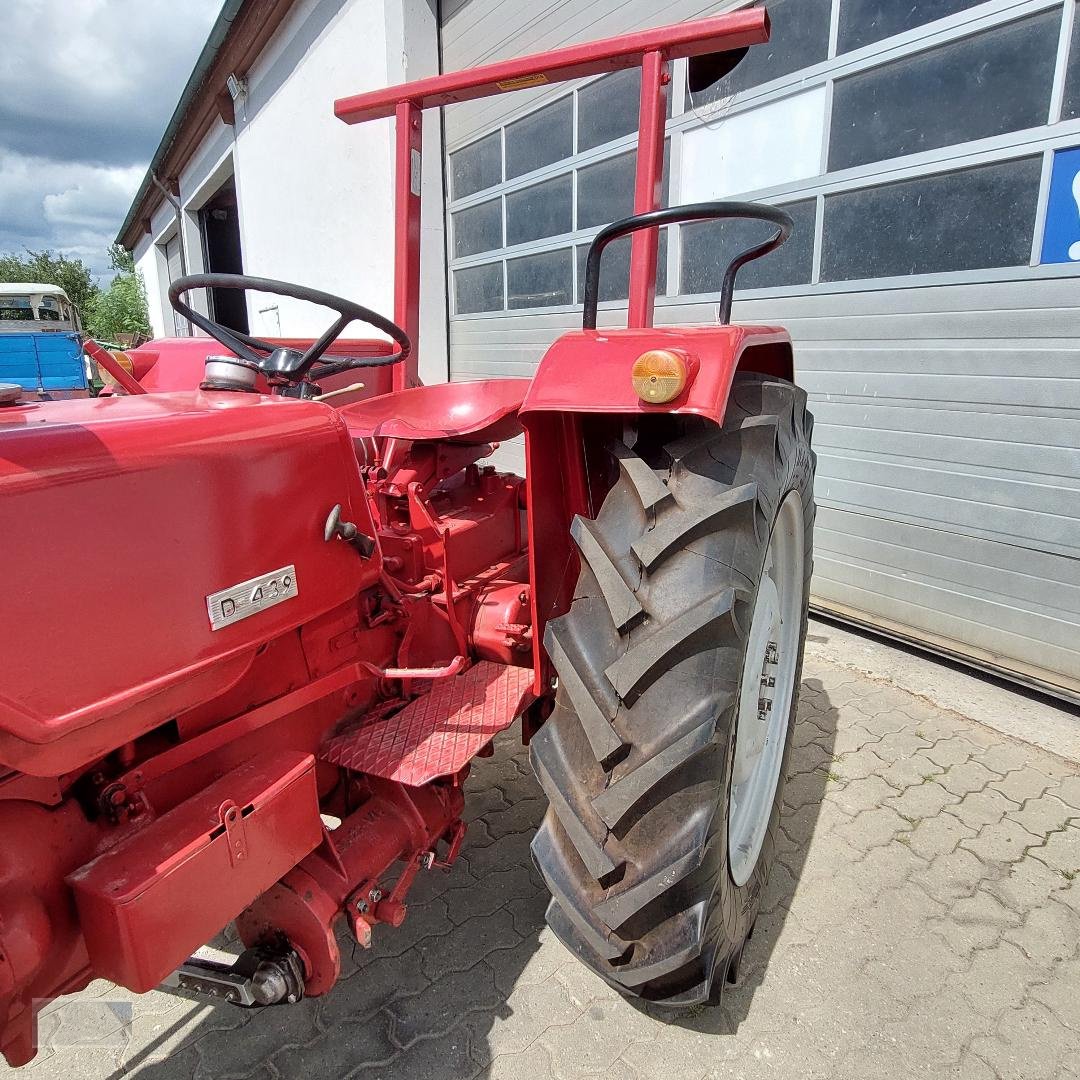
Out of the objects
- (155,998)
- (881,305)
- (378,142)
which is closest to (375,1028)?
(155,998)

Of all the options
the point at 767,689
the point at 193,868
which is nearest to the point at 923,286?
the point at 767,689

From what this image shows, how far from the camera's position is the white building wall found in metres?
5.59

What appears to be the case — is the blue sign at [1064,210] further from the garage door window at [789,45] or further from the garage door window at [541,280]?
the garage door window at [541,280]

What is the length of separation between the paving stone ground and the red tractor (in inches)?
7.8

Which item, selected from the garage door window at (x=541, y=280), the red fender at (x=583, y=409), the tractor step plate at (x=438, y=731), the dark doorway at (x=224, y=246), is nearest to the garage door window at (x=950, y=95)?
the red fender at (x=583, y=409)

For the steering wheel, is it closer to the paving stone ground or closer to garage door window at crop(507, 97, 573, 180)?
the paving stone ground

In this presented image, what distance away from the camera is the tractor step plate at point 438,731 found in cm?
139

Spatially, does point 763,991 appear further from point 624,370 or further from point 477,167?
point 477,167

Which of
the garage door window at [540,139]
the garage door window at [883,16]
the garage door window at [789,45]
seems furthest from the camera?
the garage door window at [540,139]

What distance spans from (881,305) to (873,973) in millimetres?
2477

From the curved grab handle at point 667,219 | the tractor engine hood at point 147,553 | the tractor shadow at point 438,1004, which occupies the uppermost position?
the curved grab handle at point 667,219

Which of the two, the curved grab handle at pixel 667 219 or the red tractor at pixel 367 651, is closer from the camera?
the red tractor at pixel 367 651

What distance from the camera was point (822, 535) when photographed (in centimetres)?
346

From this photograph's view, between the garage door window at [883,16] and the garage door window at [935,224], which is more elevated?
the garage door window at [883,16]
